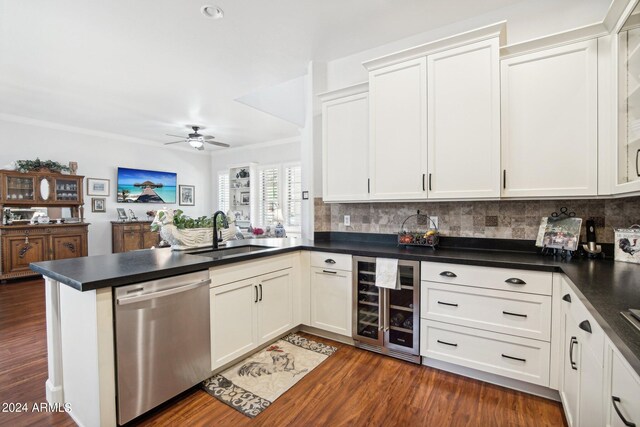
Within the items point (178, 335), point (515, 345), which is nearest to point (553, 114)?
point (515, 345)

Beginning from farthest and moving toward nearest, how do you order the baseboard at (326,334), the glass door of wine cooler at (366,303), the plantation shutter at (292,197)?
the plantation shutter at (292,197) < the baseboard at (326,334) < the glass door of wine cooler at (366,303)

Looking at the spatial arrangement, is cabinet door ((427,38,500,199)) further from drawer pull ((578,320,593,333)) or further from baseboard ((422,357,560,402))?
baseboard ((422,357,560,402))

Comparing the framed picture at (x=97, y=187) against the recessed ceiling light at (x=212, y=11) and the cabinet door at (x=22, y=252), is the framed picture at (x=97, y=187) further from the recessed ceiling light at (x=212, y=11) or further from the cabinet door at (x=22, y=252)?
the recessed ceiling light at (x=212, y=11)

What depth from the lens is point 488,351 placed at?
196 cm

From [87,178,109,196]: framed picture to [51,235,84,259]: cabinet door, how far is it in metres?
1.12

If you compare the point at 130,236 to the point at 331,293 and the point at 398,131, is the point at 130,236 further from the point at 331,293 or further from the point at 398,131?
the point at 398,131

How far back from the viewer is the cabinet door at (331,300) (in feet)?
8.26

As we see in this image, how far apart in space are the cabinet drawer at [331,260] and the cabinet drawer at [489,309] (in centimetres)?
65

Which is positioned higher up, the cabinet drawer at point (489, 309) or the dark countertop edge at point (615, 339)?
the dark countertop edge at point (615, 339)

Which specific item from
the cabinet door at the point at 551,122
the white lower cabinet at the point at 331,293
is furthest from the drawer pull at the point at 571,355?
the white lower cabinet at the point at 331,293

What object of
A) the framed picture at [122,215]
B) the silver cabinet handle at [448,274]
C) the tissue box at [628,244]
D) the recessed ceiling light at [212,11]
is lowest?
the silver cabinet handle at [448,274]

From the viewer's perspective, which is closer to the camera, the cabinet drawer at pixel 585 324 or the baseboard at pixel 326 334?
the cabinet drawer at pixel 585 324

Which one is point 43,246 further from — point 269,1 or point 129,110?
point 269,1

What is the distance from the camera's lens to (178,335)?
5.79 ft
